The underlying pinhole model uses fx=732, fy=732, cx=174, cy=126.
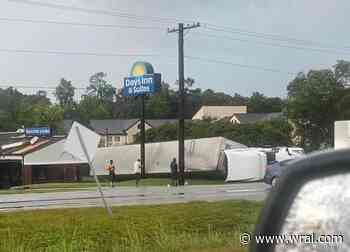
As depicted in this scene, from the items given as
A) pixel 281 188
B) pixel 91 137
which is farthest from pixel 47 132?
pixel 281 188

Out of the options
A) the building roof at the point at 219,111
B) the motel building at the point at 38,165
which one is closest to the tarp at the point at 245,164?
the motel building at the point at 38,165

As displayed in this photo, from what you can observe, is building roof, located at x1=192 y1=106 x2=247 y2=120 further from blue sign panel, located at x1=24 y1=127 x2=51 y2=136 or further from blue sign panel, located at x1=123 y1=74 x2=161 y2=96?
blue sign panel, located at x1=123 y1=74 x2=161 y2=96

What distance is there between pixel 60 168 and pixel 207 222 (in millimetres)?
56522

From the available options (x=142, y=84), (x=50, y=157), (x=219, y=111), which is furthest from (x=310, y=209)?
(x=219, y=111)

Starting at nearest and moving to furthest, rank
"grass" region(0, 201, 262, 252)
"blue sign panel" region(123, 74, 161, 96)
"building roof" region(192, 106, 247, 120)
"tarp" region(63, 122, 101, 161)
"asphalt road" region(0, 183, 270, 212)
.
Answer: "grass" region(0, 201, 262, 252)
"tarp" region(63, 122, 101, 161)
"asphalt road" region(0, 183, 270, 212)
"blue sign panel" region(123, 74, 161, 96)
"building roof" region(192, 106, 247, 120)

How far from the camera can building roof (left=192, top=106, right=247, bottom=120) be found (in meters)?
138

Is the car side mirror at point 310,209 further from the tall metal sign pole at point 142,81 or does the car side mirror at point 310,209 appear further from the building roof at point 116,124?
the building roof at point 116,124

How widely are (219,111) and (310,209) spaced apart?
458 feet

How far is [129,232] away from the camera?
11.7 metres

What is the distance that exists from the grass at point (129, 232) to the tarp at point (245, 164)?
32799 millimetres

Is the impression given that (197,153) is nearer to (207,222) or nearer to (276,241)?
(207,222)

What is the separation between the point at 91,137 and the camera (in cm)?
1736

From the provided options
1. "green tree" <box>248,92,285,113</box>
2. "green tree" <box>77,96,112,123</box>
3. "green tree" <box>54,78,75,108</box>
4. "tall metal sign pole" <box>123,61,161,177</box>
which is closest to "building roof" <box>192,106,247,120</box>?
"green tree" <box>248,92,285,113</box>

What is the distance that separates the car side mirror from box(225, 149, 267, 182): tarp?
44733mm
